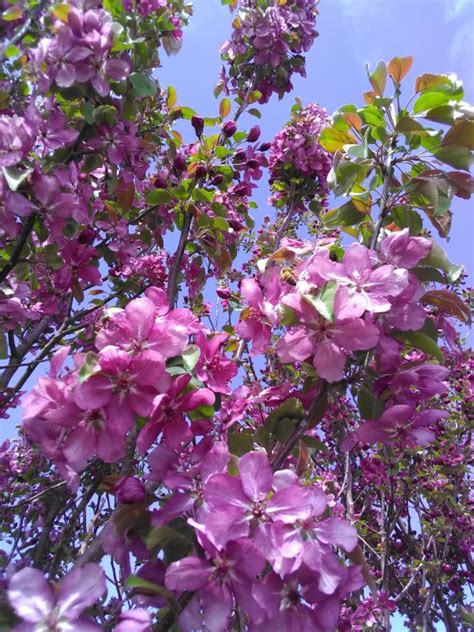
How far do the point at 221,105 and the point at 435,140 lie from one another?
1.32 metres

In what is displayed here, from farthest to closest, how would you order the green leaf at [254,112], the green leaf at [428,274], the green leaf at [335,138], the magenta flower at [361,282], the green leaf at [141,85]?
the green leaf at [254,112] → the green leaf at [141,85] → the green leaf at [335,138] → the green leaf at [428,274] → the magenta flower at [361,282]

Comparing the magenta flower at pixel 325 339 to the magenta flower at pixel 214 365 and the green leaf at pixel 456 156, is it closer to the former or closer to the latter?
the magenta flower at pixel 214 365

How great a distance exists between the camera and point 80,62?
158 centimetres

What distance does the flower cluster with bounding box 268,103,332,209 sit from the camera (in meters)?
3.38

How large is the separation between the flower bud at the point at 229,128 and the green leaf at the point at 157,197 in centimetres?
46

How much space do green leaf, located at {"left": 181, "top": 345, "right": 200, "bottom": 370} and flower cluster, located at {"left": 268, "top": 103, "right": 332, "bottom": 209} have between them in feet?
8.59

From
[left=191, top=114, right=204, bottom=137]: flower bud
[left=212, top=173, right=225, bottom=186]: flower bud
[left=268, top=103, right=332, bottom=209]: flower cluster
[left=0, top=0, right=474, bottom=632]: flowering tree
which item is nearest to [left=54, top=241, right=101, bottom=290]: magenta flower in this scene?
[left=0, top=0, right=474, bottom=632]: flowering tree

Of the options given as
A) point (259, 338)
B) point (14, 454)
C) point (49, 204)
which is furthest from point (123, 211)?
point (14, 454)

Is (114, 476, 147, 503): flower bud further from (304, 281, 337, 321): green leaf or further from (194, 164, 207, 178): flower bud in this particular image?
(194, 164, 207, 178): flower bud

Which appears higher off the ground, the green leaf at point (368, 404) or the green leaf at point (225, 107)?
the green leaf at point (225, 107)

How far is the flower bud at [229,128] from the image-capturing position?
7.11ft

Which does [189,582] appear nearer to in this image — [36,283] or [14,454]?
[36,283]

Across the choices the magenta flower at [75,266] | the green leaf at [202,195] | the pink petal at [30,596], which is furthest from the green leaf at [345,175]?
the pink petal at [30,596]

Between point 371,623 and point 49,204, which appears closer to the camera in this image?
point 49,204
